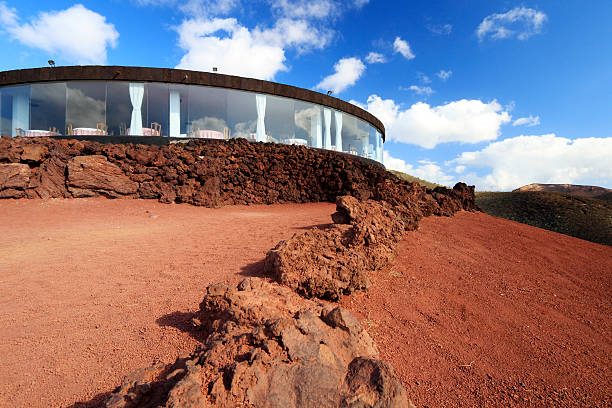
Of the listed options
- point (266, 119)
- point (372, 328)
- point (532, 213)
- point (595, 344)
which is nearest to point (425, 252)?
point (595, 344)

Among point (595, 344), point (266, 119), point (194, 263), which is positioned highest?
point (266, 119)

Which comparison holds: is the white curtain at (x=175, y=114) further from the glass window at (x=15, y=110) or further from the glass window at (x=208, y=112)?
the glass window at (x=15, y=110)

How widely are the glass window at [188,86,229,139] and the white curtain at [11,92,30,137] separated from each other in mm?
9141

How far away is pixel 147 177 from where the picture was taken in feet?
37.8

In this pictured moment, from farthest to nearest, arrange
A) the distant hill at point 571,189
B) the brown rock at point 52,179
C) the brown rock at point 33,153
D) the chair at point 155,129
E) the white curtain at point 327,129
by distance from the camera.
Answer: the distant hill at point 571,189
the white curtain at point 327,129
the chair at point 155,129
the brown rock at point 33,153
the brown rock at point 52,179

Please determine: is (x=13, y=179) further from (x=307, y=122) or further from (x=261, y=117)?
(x=307, y=122)

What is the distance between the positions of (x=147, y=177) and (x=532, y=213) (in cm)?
1656

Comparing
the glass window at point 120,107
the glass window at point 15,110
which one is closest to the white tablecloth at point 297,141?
the glass window at point 120,107

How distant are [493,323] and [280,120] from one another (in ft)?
54.4

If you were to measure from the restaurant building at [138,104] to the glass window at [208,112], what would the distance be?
5 centimetres

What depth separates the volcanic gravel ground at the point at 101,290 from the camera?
85.5 inches

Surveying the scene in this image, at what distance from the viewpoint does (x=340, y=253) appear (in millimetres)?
3965

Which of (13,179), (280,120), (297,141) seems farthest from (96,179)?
(297,141)

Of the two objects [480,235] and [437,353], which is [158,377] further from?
[480,235]
